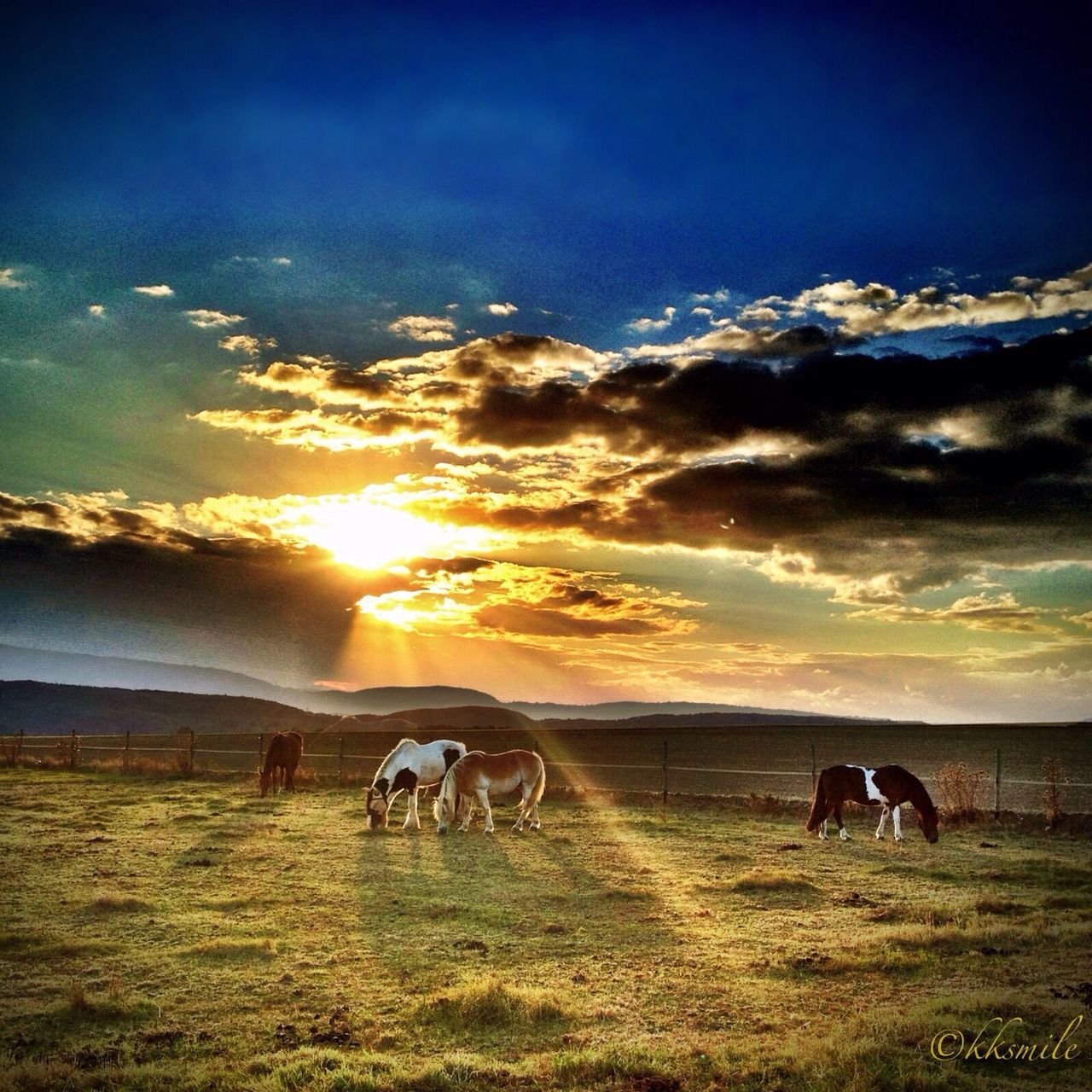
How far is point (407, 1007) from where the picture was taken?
774 cm

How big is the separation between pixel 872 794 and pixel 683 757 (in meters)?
53.1

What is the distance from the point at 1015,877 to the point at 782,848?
4.19 m

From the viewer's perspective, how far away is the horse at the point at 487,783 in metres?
18.9

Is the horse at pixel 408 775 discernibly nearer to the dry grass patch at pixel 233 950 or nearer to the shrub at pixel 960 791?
the dry grass patch at pixel 233 950

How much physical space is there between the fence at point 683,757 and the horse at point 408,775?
17.7ft

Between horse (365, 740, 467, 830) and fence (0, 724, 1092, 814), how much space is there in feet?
17.7

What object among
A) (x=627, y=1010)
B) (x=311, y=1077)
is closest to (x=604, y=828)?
(x=627, y=1010)

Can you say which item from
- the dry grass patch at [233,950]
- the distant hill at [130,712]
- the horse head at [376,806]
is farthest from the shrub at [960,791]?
the distant hill at [130,712]

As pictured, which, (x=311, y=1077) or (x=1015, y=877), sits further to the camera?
(x=1015, y=877)

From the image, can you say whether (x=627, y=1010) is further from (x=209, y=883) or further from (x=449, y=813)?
(x=449, y=813)

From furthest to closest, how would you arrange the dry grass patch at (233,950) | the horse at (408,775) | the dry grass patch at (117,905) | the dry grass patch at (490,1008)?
the horse at (408,775) → the dry grass patch at (117,905) → the dry grass patch at (233,950) → the dry grass patch at (490,1008)

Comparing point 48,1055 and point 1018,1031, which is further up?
point 1018,1031

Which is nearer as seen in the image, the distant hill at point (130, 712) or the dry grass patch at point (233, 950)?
the dry grass patch at point (233, 950)

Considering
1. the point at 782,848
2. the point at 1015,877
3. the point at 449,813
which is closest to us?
the point at 1015,877
